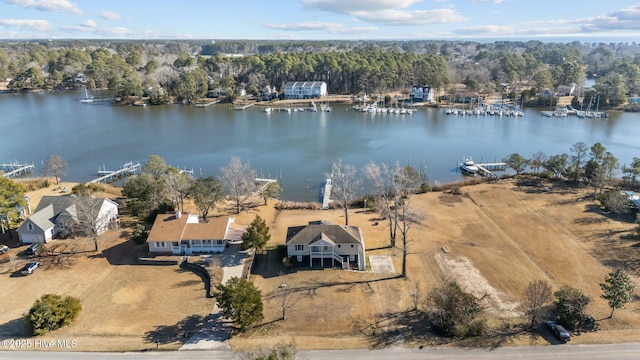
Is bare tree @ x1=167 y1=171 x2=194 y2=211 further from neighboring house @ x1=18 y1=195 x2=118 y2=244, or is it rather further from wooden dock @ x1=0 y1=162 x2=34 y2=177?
wooden dock @ x1=0 y1=162 x2=34 y2=177

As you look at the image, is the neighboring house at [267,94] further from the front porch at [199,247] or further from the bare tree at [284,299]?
the bare tree at [284,299]

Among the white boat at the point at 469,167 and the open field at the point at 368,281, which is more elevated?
the white boat at the point at 469,167

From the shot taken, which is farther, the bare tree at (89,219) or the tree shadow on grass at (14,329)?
the bare tree at (89,219)

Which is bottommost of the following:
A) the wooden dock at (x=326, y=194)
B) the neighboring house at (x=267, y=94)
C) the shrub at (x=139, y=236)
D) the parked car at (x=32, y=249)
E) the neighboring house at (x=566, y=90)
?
the parked car at (x=32, y=249)

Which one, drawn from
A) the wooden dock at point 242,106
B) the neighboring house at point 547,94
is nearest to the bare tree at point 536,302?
the wooden dock at point 242,106

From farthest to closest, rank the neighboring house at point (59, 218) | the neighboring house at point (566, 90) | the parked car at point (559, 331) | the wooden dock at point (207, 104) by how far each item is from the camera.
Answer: the neighboring house at point (566, 90) → the wooden dock at point (207, 104) → the neighboring house at point (59, 218) → the parked car at point (559, 331)

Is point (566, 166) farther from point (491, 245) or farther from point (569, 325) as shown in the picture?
point (569, 325)

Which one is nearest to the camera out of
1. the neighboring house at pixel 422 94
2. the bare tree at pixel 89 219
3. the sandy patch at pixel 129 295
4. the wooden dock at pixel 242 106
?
the sandy patch at pixel 129 295

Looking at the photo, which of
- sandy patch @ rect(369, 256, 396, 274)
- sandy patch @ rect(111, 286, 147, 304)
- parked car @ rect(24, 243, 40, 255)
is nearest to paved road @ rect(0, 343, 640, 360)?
sandy patch @ rect(111, 286, 147, 304)

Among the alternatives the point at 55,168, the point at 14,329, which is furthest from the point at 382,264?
the point at 55,168
